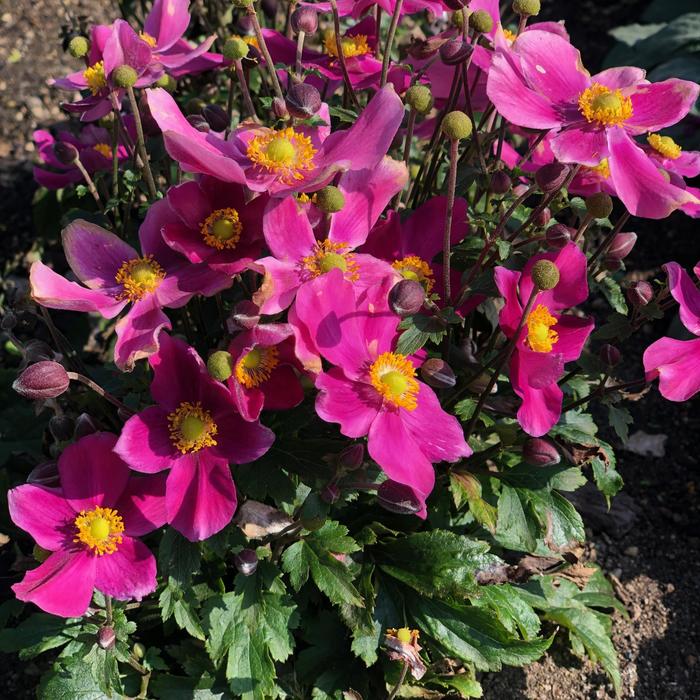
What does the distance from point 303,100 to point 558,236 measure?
2.22 ft

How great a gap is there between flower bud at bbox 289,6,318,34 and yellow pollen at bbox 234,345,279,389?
849mm

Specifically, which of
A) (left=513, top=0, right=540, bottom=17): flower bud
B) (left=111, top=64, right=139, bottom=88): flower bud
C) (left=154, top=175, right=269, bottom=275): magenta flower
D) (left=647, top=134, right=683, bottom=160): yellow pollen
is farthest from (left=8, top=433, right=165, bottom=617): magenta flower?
(left=647, top=134, right=683, bottom=160): yellow pollen

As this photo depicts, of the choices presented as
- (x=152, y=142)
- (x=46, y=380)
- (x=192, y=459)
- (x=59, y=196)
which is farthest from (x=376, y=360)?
(x=59, y=196)

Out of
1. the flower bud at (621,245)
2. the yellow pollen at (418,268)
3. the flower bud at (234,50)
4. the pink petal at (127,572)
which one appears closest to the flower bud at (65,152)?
the flower bud at (234,50)

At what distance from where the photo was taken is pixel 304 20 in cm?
209

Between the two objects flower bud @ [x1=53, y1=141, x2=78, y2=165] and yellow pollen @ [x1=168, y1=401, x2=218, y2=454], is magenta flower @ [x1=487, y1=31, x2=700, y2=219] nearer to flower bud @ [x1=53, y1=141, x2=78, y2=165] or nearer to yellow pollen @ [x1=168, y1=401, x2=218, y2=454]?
yellow pollen @ [x1=168, y1=401, x2=218, y2=454]

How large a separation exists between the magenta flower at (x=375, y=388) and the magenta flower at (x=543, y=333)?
20 cm

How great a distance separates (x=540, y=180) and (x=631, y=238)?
1.57ft

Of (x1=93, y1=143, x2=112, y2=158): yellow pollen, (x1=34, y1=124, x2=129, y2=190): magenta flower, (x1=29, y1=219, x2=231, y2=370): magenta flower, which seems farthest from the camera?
(x1=93, y1=143, x2=112, y2=158): yellow pollen

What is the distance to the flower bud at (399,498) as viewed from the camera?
72.1 inches

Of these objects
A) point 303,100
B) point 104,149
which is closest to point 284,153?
point 303,100

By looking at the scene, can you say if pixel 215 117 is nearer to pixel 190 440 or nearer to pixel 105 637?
pixel 190 440

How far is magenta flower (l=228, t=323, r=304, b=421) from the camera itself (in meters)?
1.75

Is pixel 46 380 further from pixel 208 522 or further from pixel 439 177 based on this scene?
pixel 439 177
